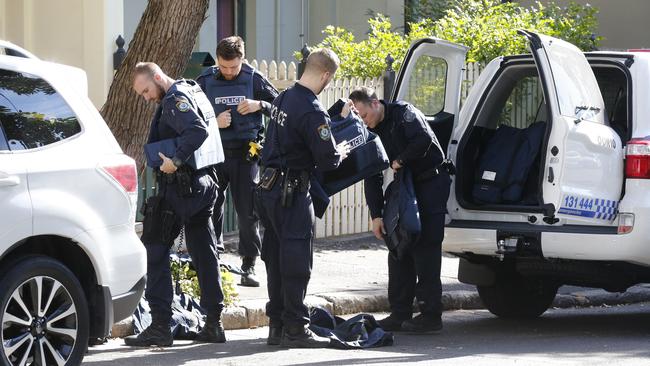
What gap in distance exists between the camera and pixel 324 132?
25.9ft

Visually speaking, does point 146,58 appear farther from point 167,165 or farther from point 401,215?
point 401,215

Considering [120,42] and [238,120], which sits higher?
[120,42]

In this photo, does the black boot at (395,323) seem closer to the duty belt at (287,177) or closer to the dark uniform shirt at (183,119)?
the duty belt at (287,177)

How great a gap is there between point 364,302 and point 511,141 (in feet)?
5.62

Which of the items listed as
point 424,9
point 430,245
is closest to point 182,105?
point 430,245

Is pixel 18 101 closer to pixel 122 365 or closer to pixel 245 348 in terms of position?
pixel 122 365

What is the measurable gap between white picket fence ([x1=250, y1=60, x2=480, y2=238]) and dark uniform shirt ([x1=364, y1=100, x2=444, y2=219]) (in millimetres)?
4049

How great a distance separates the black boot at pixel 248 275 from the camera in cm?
1011

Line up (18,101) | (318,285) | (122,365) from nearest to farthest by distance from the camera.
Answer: (18,101), (122,365), (318,285)

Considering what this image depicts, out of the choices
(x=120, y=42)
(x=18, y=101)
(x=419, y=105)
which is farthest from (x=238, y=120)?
(x=120, y=42)

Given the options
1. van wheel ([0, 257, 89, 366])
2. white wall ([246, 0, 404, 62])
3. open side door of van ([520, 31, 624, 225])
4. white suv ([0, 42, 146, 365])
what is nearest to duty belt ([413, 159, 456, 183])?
open side door of van ([520, 31, 624, 225])

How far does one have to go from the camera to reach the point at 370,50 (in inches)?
561

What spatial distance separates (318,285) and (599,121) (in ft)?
9.03

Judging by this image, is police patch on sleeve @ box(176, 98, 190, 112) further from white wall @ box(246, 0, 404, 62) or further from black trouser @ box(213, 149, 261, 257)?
white wall @ box(246, 0, 404, 62)
